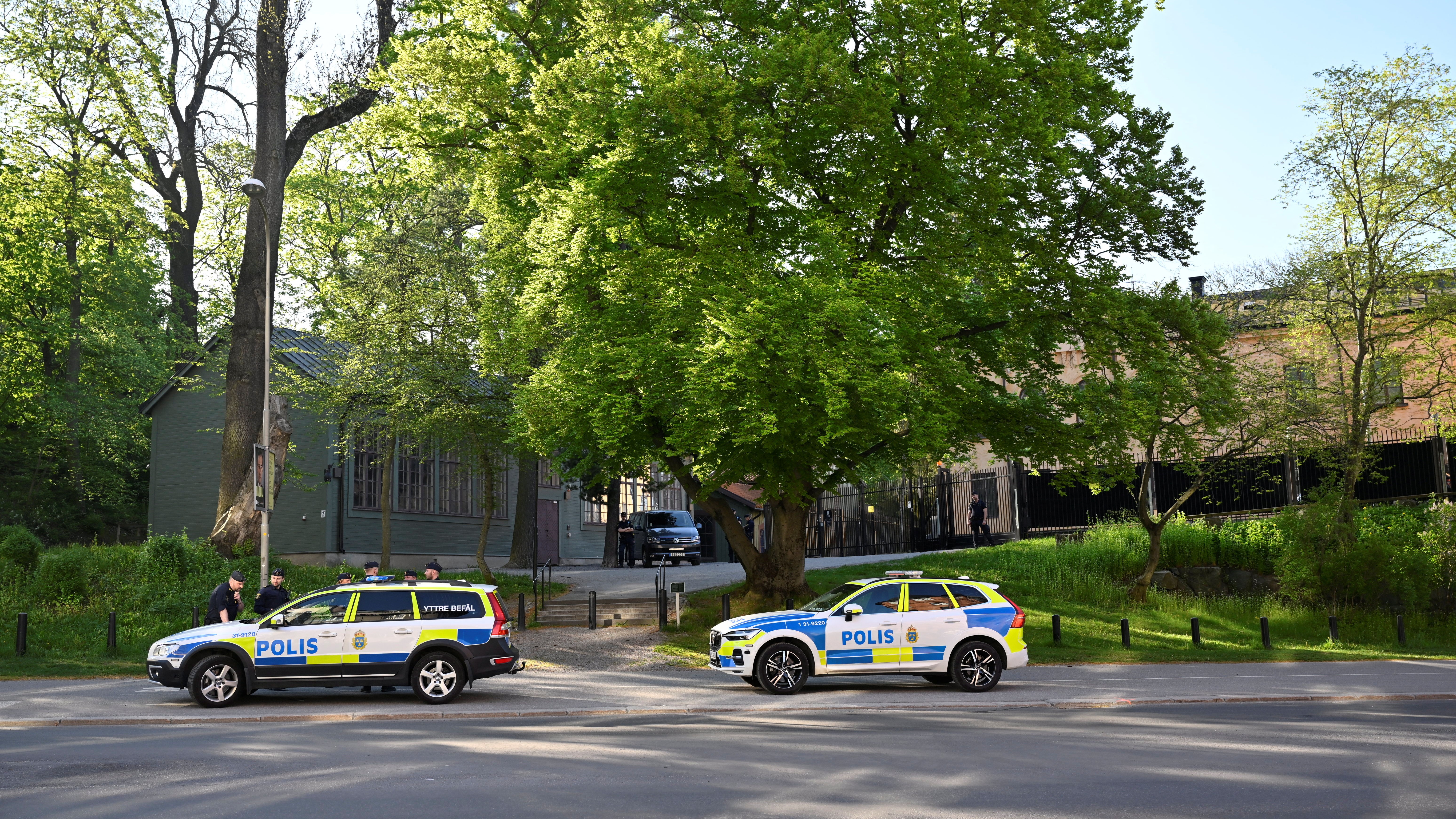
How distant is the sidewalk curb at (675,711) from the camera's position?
A: 42.6ft

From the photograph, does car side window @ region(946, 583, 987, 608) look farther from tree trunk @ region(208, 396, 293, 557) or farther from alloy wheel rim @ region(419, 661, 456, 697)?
tree trunk @ region(208, 396, 293, 557)

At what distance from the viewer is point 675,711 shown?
14.1 m

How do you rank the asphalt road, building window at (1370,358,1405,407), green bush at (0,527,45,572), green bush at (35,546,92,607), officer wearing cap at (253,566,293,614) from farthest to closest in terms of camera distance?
1. building window at (1370,358,1405,407)
2. green bush at (0,527,45,572)
3. green bush at (35,546,92,607)
4. officer wearing cap at (253,566,293,614)
5. the asphalt road

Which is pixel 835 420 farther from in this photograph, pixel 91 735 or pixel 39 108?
pixel 39 108

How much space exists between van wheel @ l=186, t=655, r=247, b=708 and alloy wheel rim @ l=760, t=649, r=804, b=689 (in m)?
7.07

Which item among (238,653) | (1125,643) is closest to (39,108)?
(238,653)

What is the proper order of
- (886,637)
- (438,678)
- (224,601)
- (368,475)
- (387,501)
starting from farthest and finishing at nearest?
(368,475) < (387,501) < (224,601) < (886,637) < (438,678)

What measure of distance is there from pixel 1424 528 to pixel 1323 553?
302cm

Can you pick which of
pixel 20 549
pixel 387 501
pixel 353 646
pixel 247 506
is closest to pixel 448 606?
pixel 353 646

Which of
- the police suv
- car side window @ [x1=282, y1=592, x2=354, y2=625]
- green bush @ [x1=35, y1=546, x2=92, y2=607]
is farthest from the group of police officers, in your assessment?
green bush @ [x1=35, y1=546, x2=92, y2=607]

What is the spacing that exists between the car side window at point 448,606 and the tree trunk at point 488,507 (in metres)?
11.9

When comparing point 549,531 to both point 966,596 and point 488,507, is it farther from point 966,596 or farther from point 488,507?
point 966,596

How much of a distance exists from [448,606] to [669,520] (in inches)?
1060

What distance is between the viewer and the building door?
41062mm
